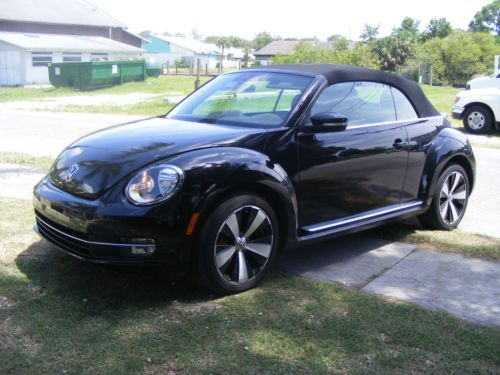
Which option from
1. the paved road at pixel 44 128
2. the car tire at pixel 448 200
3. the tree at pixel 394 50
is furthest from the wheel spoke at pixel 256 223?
the tree at pixel 394 50

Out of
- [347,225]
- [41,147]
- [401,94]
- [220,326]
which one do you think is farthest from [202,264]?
[41,147]

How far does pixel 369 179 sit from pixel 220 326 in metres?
2.05

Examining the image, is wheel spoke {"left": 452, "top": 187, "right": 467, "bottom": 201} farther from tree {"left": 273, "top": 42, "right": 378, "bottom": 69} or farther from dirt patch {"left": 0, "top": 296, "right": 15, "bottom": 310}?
tree {"left": 273, "top": 42, "right": 378, "bottom": 69}

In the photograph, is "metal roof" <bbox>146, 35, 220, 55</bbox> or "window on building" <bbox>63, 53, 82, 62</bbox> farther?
"metal roof" <bbox>146, 35, 220, 55</bbox>

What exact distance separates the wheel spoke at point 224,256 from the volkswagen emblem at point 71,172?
45.5 inches

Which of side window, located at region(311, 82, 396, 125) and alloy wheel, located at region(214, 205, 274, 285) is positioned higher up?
side window, located at region(311, 82, 396, 125)

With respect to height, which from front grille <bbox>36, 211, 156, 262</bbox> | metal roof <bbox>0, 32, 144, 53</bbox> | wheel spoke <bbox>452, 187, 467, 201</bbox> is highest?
metal roof <bbox>0, 32, 144, 53</bbox>

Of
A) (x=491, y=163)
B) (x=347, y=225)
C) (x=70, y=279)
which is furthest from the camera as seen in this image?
(x=491, y=163)

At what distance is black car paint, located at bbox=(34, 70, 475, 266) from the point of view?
3703 mm

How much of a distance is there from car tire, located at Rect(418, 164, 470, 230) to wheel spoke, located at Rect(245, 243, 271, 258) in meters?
2.29

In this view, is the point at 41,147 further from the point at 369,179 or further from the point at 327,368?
the point at 327,368

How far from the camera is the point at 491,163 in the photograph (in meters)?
10.5

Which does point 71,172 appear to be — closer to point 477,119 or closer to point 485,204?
point 485,204

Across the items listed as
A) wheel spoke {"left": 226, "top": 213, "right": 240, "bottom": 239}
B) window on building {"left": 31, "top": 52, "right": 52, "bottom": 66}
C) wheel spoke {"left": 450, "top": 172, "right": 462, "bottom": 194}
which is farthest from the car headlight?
window on building {"left": 31, "top": 52, "right": 52, "bottom": 66}
